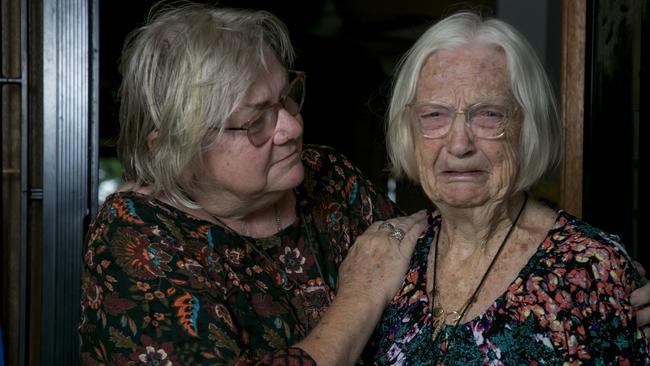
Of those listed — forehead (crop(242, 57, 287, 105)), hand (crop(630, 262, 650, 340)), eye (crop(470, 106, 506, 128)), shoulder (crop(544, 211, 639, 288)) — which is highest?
forehead (crop(242, 57, 287, 105))

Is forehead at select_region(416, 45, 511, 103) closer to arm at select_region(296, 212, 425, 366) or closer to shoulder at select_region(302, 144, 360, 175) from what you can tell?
arm at select_region(296, 212, 425, 366)

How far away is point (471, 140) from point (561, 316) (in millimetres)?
408

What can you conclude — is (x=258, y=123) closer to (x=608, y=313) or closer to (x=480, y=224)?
(x=480, y=224)

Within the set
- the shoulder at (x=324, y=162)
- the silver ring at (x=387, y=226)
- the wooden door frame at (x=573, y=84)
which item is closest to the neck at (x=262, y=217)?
the shoulder at (x=324, y=162)

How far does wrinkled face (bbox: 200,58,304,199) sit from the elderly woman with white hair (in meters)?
0.27

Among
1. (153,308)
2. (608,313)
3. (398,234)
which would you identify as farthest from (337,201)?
(608,313)

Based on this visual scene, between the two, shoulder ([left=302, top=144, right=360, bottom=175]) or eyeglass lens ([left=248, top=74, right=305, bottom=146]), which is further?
shoulder ([left=302, top=144, right=360, bottom=175])

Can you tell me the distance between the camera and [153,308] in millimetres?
1687

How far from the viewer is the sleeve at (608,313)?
1631mm

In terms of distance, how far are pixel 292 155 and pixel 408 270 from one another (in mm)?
391

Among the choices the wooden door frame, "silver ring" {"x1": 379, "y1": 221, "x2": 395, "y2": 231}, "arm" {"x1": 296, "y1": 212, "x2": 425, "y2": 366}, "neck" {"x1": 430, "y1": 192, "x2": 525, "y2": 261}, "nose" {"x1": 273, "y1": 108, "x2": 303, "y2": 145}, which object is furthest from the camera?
the wooden door frame

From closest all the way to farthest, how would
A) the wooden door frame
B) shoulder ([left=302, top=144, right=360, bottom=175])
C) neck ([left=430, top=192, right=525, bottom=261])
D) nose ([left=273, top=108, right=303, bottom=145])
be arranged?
neck ([left=430, top=192, right=525, bottom=261]) → nose ([left=273, top=108, right=303, bottom=145]) → shoulder ([left=302, top=144, right=360, bottom=175]) → the wooden door frame

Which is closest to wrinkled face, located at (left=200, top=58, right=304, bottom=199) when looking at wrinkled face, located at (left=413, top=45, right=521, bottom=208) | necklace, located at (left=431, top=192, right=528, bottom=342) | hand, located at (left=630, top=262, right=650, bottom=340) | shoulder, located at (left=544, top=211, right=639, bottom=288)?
wrinkled face, located at (left=413, top=45, right=521, bottom=208)

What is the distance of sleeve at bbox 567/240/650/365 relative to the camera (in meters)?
1.63
